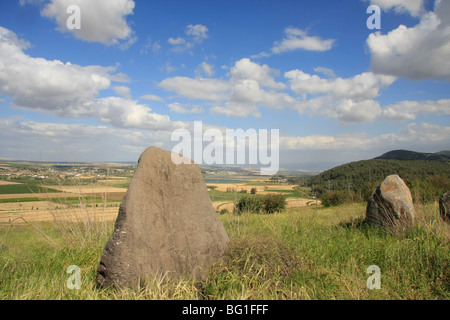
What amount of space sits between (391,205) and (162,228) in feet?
19.9

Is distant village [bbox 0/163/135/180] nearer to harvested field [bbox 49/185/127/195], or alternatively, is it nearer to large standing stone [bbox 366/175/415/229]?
harvested field [bbox 49/185/127/195]

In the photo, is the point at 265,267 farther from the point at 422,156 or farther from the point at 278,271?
the point at 422,156

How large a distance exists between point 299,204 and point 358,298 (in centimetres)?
581

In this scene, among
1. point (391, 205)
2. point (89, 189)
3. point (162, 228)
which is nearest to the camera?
point (162, 228)

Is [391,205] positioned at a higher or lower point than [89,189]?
lower

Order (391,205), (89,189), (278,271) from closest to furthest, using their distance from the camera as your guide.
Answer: (278,271), (89,189), (391,205)

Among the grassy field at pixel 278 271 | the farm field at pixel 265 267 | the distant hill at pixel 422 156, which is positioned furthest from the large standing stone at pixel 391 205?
the grassy field at pixel 278 271

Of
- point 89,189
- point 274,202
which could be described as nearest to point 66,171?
point 89,189

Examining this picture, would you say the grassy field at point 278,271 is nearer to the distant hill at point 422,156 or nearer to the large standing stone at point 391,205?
the large standing stone at point 391,205

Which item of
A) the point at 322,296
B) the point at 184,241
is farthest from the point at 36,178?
the point at 322,296

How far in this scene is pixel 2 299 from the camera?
3.04 m

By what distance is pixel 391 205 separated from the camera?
7164 millimetres
